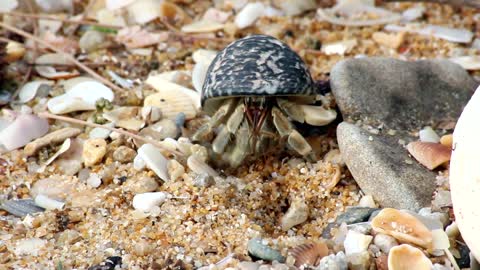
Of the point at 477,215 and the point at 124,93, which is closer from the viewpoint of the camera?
the point at 477,215

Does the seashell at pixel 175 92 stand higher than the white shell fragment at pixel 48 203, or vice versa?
the seashell at pixel 175 92

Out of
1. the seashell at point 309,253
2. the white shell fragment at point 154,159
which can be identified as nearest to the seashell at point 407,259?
the seashell at point 309,253

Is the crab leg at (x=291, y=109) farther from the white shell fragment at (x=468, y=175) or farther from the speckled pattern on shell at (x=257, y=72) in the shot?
the white shell fragment at (x=468, y=175)

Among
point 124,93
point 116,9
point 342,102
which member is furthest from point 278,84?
point 116,9

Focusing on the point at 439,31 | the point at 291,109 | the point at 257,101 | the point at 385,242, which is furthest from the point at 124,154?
the point at 439,31

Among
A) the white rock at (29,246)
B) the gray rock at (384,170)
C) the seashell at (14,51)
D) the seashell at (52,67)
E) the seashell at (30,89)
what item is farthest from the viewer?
the seashell at (14,51)

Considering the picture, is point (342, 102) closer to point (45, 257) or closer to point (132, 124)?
point (132, 124)

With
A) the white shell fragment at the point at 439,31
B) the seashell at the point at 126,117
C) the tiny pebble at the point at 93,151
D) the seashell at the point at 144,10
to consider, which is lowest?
the tiny pebble at the point at 93,151
